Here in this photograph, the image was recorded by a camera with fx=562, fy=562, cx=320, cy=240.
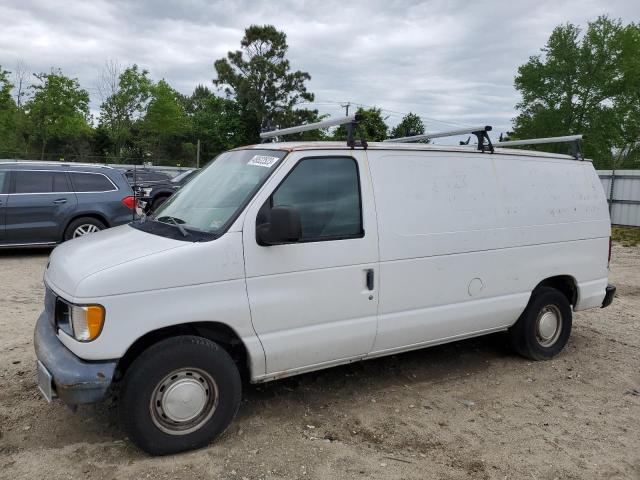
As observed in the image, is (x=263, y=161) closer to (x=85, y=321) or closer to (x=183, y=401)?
(x=85, y=321)

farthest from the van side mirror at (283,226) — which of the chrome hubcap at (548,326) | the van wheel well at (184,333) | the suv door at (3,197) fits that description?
the suv door at (3,197)

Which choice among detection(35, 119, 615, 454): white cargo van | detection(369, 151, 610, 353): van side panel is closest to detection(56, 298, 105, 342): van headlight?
detection(35, 119, 615, 454): white cargo van

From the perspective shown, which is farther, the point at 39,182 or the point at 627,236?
the point at 627,236

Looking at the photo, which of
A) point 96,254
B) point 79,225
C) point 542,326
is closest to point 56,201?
point 79,225

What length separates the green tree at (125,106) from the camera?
137ft

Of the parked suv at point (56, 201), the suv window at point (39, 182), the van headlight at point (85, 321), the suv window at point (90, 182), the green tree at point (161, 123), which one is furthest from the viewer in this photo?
the green tree at point (161, 123)

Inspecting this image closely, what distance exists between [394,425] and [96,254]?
2341 millimetres

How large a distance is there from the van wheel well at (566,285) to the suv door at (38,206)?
841 centimetres

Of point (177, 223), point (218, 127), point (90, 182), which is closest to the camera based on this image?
point (177, 223)

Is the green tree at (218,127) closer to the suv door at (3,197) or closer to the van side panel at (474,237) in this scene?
the suv door at (3,197)

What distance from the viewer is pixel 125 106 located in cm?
4225

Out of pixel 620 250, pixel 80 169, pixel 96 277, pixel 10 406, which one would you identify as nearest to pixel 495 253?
pixel 96 277

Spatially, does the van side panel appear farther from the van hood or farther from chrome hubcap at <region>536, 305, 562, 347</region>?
the van hood

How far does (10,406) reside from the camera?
412 cm
